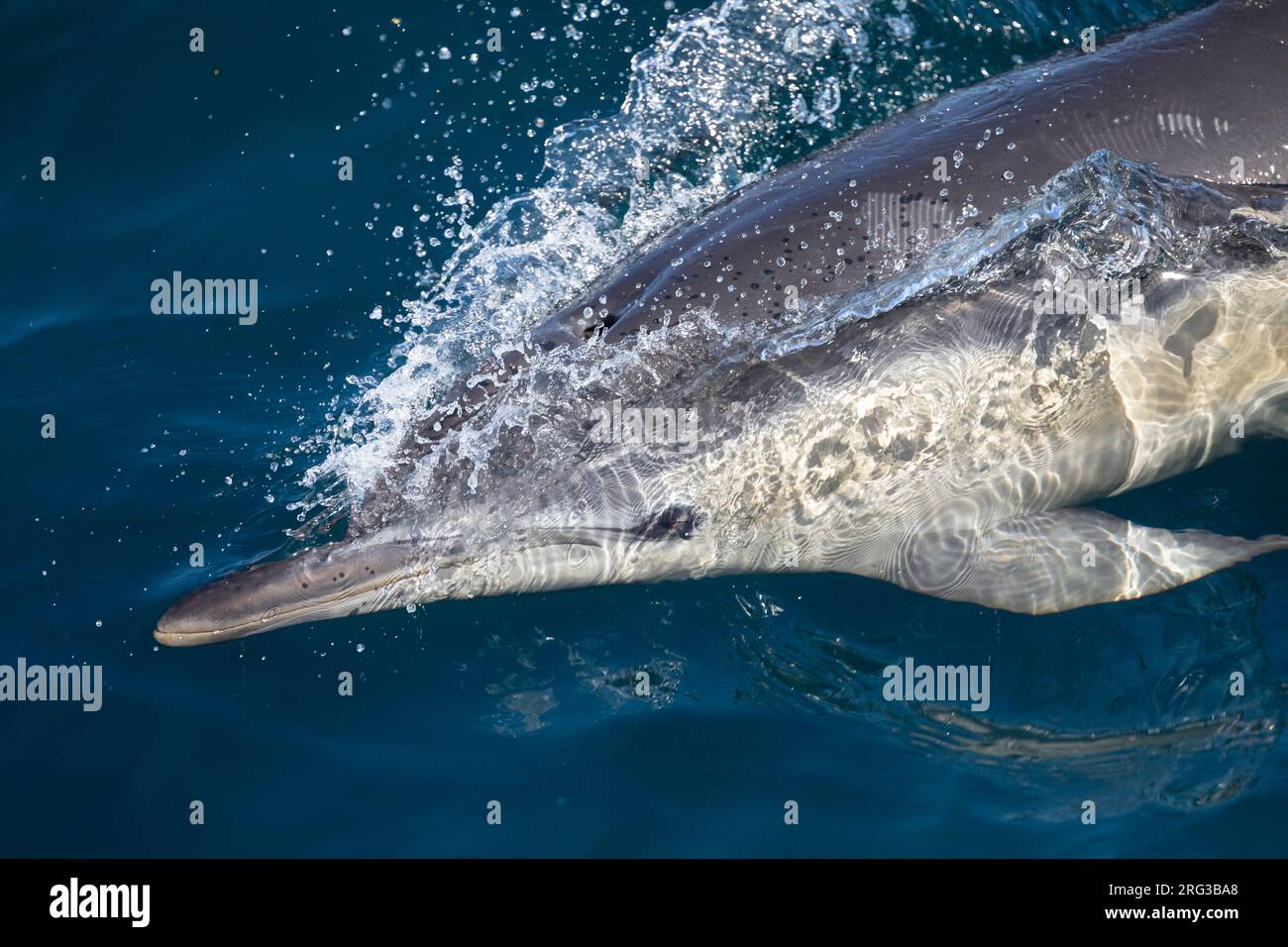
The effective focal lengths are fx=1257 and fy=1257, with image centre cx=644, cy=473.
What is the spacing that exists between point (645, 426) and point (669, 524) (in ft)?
1.77

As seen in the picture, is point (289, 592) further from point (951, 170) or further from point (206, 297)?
point (951, 170)

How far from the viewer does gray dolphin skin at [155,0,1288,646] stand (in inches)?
256

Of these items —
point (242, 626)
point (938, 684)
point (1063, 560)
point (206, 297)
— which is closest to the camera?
point (242, 626)

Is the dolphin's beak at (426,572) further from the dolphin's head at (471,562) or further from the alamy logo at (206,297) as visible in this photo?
the alamy logo at (206,297)

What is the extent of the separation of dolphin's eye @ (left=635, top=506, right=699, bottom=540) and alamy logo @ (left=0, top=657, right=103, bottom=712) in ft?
9.73

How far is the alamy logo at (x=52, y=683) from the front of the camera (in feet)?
21.6

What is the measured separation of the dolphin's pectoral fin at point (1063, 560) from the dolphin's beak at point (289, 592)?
266 centimetres

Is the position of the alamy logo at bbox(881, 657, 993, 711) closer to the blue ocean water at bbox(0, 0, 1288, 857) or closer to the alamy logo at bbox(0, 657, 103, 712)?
the blue ocean water at bbox(0, 0, 1288, 857)

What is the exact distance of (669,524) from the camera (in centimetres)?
666

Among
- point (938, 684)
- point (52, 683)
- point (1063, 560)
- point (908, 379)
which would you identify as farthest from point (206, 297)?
point (1063, 560)
